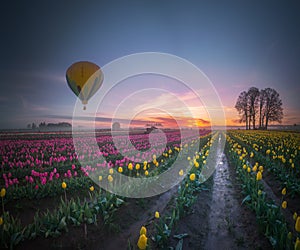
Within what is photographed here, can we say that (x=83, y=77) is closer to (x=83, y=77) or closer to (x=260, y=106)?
(x=83, y=77)

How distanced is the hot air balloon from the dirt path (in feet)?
29.0

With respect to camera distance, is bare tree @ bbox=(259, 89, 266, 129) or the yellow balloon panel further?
bare tree @ bbox=(259, 89, 266, 129)

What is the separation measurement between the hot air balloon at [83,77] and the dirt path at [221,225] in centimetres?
885

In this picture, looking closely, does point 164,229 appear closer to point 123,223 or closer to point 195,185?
point 123,223

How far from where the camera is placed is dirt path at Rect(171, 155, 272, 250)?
3.30 meters

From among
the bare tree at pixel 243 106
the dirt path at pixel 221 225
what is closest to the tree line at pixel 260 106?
the bare tree at pixel 243 106

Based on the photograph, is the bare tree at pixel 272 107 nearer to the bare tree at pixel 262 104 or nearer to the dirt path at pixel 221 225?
the bare tree at pixel 262 104

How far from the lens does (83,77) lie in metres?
9.90

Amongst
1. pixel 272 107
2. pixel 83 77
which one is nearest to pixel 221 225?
pixel 83 77

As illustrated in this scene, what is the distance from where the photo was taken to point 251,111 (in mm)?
47469

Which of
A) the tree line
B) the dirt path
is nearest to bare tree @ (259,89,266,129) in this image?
the tree line

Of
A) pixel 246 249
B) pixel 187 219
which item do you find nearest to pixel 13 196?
pixel 187 219

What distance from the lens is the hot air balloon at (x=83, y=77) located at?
9.82 meters

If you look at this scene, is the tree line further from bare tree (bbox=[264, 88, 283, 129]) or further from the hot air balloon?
the hot air balloon
